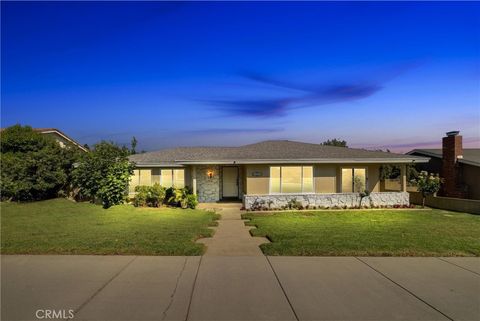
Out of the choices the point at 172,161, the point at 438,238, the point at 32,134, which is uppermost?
the point at 32,134

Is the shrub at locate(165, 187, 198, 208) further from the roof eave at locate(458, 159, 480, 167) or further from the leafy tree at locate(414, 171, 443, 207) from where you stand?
the roof eave at locate(458, 159, 480, 167)

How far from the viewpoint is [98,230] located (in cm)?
974

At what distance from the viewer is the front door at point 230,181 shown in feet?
65.4

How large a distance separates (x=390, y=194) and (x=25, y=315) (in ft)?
55.5

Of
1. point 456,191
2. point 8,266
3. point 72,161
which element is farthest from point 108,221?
point 456,191

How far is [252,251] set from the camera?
25.0ft

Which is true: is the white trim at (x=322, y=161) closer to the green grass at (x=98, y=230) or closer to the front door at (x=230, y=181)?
the front door at (x=230, y=181)

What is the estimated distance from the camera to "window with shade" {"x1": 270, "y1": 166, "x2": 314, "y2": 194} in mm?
17516

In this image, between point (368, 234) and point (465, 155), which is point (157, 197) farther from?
point (465, 155)

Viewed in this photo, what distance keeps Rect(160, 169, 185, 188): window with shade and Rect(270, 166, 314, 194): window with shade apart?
521 cm

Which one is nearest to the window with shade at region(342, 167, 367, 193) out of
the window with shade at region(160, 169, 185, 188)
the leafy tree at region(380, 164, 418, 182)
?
the leafy tree at region(380, 164, 418, 182)

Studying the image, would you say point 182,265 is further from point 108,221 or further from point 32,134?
point 32,134

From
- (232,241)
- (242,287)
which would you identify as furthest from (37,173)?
(242,287)

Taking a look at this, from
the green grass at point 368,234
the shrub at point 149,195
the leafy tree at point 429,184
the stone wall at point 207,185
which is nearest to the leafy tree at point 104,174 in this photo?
the shrub at point 149,195
